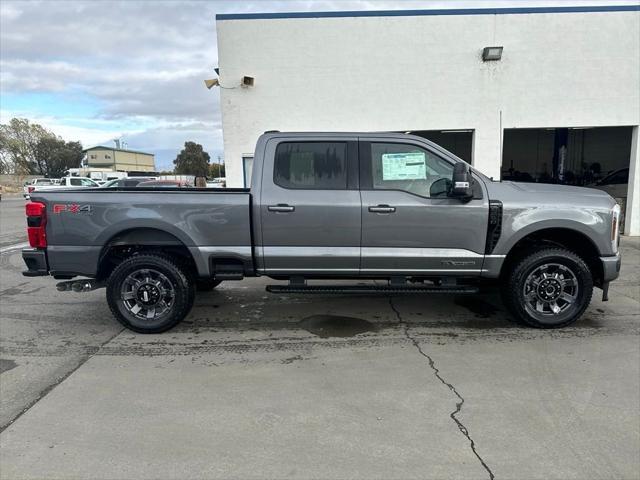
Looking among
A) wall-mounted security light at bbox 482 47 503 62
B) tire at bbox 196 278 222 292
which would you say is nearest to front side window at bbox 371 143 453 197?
tire at bbox 196 278 222 292

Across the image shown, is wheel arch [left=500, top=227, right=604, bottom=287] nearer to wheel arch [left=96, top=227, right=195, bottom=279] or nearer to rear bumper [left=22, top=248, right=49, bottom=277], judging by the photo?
wheel arch [left=96, top=227, right=195, bottom=279]

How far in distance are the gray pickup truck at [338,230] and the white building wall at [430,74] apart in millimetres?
6957

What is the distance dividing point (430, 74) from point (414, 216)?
7.79 metres

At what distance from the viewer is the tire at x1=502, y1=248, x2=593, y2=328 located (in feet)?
16.1

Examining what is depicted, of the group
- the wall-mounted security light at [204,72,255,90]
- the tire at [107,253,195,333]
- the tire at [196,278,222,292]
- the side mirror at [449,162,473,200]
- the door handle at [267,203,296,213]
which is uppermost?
the wall-mounted security light at [204,72,255,90]

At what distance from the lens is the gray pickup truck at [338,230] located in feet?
15.9

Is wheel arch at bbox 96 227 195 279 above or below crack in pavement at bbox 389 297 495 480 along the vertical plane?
above

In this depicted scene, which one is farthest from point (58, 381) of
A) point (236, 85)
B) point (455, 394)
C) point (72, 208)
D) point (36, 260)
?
point (236, 85)

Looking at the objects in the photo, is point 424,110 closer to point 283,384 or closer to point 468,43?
point 468,43

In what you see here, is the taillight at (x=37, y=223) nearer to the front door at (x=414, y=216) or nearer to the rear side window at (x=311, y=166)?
the rear side window at (x=311, y=166)

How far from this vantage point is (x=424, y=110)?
38.0ft

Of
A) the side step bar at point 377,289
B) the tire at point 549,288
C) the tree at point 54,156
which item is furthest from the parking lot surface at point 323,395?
the tree at point 54,156

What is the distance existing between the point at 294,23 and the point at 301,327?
866 centimetres

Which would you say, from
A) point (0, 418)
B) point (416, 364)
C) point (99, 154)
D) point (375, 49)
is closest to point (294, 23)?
point (375, 49)
